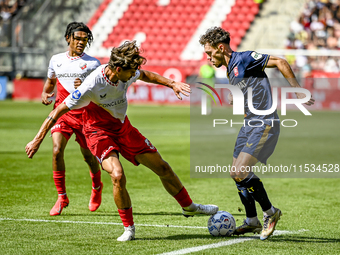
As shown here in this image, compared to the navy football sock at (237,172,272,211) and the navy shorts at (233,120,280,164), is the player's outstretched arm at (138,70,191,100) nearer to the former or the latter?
the navy shorts at (233,120,280,164)

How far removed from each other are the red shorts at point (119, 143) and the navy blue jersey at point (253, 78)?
1.11m

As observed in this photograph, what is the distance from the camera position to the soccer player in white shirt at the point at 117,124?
5.29 m

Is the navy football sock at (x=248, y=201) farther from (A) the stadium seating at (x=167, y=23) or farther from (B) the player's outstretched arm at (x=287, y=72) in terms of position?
(A) the stadium seating at (x=167, y=23)

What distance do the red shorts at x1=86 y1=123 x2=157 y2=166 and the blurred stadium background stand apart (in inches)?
766

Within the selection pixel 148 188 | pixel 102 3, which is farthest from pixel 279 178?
pixel 102 3

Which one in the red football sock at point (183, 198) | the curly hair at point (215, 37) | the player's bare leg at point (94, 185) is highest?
the curly hair at point (215, 37)

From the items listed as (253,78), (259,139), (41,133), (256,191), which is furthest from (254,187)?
(41,133)

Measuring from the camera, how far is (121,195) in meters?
5.38

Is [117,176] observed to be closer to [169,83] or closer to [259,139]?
[169,83]

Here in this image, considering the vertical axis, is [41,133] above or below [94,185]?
above

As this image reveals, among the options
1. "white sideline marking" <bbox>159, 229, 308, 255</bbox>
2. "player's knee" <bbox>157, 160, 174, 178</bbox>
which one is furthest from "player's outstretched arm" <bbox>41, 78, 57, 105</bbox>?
"white sideline marking" <bbox>159, 229, 308, 255</bbox>

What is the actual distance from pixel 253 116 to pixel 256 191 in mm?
731

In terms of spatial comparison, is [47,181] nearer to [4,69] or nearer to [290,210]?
[290,210]

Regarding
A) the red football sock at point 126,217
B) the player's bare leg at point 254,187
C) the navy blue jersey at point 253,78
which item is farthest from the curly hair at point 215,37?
the red football sock at point 126,217
